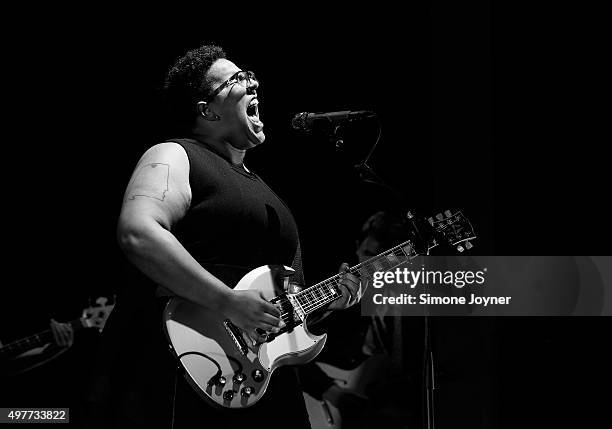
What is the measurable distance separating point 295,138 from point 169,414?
268 cm

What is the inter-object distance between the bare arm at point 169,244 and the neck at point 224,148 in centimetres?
30

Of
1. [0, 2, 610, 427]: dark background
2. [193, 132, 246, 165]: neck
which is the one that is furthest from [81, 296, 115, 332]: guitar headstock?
[193, 132, 246, 165]: neck

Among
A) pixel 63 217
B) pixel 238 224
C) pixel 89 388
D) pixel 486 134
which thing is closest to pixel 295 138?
pixel 486 134

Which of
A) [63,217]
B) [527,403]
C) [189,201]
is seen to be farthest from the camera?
[63,217]

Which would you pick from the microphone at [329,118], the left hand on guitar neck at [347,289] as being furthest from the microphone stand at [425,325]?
the left hand on guitar neck at [347,289]

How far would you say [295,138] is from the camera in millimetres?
4289

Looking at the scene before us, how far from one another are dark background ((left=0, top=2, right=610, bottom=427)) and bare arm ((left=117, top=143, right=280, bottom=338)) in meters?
2.14

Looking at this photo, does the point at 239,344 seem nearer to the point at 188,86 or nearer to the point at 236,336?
the point at 236,336

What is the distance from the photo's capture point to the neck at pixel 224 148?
226cm

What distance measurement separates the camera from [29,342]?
13.6ft

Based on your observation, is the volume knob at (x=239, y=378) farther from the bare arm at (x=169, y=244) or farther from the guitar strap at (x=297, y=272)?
the guitar strap at (x=297, y=272)

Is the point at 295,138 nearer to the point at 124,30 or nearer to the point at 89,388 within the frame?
the point at 124,30

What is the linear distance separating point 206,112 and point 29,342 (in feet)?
8.12

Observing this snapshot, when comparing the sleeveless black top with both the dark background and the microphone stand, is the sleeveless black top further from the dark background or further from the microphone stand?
the dark background
